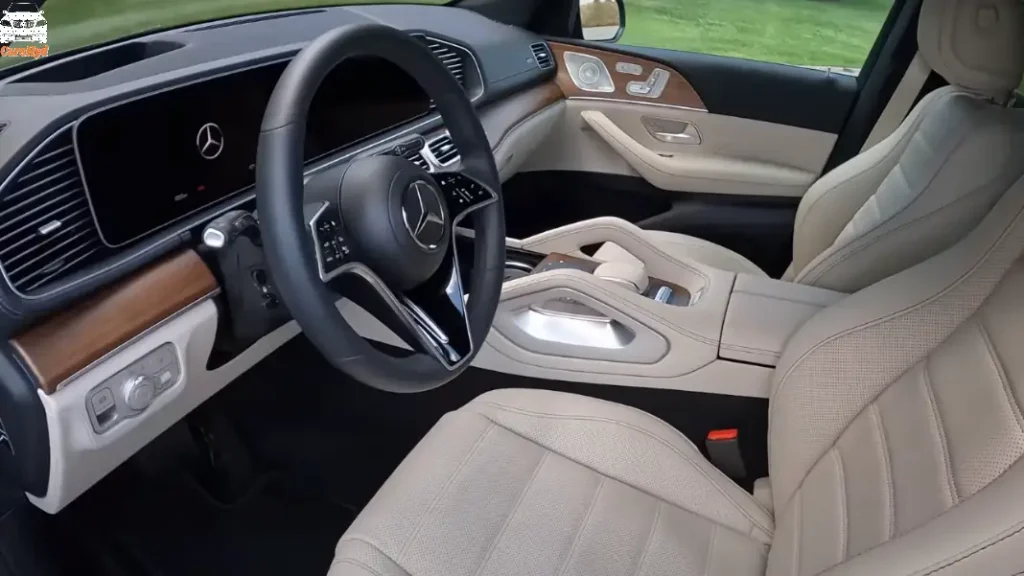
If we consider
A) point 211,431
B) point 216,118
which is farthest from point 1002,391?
point 211,431

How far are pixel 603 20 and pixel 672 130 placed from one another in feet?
1.35

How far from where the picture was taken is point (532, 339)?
1468 millimetres

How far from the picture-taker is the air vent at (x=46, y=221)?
0.97 m

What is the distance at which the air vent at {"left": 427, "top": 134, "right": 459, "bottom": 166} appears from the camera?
5.08ft

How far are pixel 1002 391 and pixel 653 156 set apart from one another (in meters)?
1.54

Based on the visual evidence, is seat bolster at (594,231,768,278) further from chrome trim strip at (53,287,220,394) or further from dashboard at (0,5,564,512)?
chrome trim strip at (53,287,220,394)

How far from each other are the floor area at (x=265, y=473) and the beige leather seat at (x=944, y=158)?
335mm

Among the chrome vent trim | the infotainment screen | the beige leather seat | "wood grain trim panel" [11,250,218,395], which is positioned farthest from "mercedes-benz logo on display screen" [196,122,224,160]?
the beige leather seat

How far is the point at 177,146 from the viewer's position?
47.4 inches

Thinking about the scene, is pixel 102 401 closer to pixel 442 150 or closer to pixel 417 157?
pixel 417 157

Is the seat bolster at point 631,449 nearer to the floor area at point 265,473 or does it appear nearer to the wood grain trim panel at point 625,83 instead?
the floor area at point 265,473

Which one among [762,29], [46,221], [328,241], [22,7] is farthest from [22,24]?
[762,29]

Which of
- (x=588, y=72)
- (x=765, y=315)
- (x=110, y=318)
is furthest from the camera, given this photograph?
(x=588, y=72)

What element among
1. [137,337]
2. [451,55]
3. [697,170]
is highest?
[137,337]
